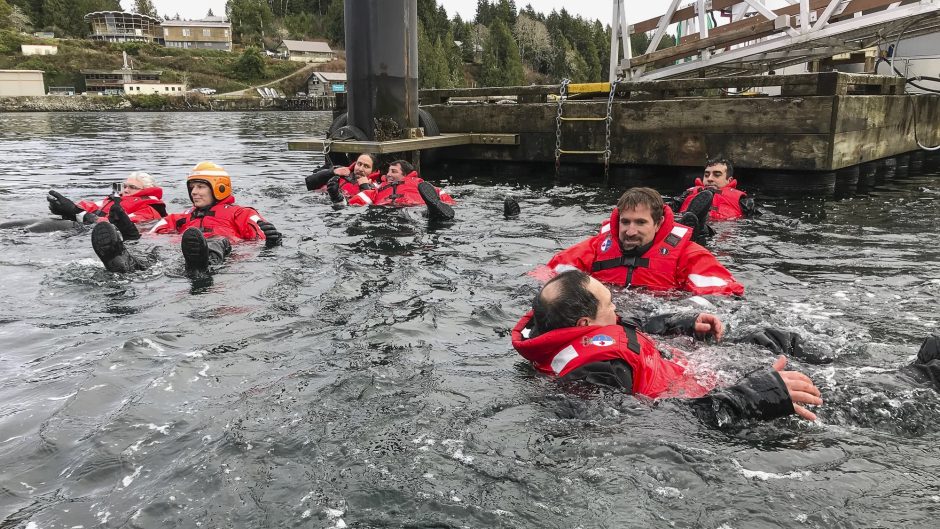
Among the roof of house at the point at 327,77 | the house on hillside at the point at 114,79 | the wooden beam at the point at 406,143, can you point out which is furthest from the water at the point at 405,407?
the roof of house at the point at 327,77

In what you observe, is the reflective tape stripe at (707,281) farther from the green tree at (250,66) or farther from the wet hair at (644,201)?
the green tree at (250,66)

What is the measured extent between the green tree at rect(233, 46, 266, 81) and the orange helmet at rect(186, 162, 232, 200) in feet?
376

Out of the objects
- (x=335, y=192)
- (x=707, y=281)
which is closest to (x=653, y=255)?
(x=707, y=281)

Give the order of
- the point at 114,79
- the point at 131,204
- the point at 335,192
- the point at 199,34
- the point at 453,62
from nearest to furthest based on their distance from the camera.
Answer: the point at 131,204 < the point at 335,192 < the point at 114,79 < the point at 453,62 < the point at 199,34

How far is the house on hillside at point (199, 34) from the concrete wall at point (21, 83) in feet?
160

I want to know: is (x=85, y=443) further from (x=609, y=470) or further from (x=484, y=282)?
(x=484, y=282)

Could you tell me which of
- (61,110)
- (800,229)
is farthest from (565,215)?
(61,110)

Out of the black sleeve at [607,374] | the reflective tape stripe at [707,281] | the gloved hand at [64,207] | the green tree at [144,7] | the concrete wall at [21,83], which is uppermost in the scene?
the green tree at [144,7]

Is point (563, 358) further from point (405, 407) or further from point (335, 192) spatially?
point (335, 192)

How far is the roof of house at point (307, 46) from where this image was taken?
131400mm

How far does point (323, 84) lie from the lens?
110 m

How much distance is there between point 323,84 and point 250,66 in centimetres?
1438

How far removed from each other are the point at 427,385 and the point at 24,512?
2190mm

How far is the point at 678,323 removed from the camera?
4930mm
